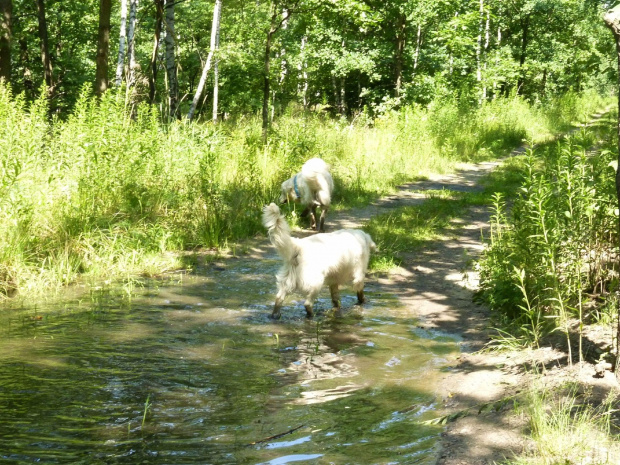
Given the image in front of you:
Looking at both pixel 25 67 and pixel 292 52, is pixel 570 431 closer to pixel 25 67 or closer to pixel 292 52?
pixel 292 52

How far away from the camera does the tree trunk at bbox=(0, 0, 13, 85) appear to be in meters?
15.0

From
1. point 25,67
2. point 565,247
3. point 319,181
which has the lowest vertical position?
point 565,247

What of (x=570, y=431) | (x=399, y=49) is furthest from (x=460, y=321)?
(x=399, y=49)

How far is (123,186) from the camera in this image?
9.24 m

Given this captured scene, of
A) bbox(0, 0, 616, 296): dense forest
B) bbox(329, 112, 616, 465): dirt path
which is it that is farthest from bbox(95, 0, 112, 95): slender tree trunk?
bbox(329, 112, 616, 465): dirt path

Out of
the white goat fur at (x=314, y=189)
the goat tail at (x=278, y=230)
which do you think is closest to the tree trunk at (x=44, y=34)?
the white goat fur at (x=314, y=189)

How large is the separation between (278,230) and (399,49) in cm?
1882

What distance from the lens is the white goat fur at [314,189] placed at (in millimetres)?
10789

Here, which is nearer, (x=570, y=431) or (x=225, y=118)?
(x=570, y=431)

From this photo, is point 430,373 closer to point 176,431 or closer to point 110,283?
point 176,431

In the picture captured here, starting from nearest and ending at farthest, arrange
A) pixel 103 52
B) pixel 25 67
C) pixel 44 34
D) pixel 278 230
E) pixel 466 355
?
1. pixel 466 355
2. pixel 278 230
3. pixel 103 52
4. pixel 44 34
5. pixel 25 67

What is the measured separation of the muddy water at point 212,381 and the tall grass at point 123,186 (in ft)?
3.21

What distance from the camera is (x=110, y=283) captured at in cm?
771

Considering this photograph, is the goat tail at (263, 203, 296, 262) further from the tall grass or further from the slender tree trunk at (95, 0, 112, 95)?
the slender tree trunk at (95, 0, 112, 95)
